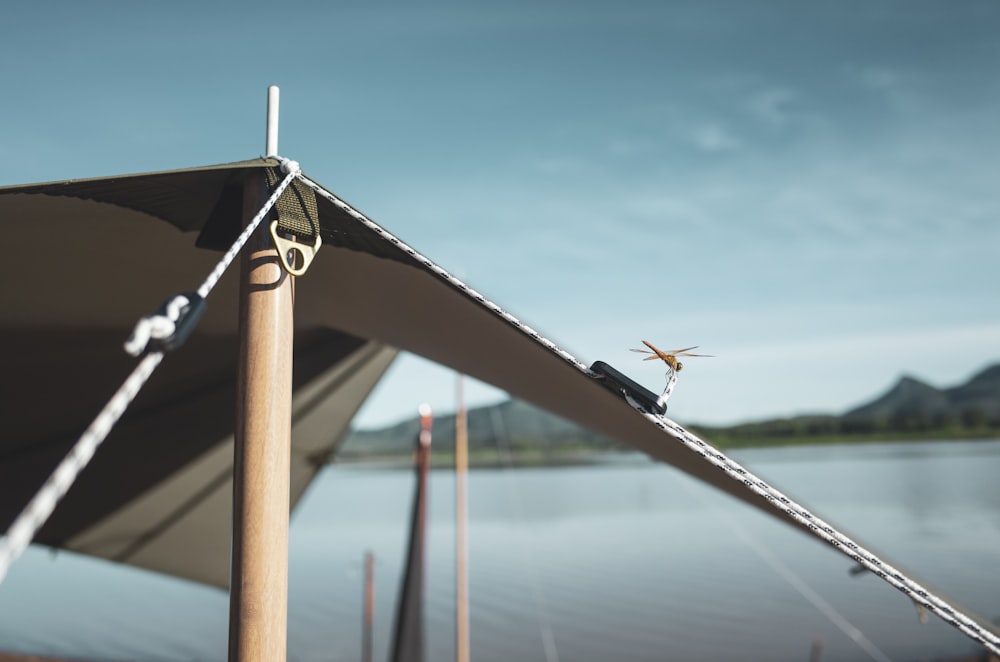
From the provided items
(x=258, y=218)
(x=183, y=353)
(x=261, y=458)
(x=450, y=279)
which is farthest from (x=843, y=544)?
(x=183, y=353)

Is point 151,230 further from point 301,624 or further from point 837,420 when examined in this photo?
point 837,420

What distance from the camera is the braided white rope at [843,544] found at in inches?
53.6

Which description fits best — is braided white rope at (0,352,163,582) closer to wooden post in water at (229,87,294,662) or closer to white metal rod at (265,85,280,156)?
wooden post in water at (229,87,294,662)

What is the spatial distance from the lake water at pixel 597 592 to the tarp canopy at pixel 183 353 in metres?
4.89

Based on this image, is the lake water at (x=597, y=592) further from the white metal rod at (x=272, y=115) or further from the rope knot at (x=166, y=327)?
the rope knot at (x=166, y=327)

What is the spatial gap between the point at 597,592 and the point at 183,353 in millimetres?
14378

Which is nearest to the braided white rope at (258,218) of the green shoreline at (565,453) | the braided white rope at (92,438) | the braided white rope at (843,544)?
the braided white rope at (92,438)

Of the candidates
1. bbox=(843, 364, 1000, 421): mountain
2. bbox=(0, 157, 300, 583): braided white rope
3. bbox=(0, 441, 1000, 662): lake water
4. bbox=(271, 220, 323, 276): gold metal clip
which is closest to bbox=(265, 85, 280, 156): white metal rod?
bbox=(271, 220, 323, 276): gold metal clip

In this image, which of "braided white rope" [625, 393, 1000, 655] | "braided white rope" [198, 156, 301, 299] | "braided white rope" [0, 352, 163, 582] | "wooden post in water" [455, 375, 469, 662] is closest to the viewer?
"braided white rope" [0, 352, 163, 582]

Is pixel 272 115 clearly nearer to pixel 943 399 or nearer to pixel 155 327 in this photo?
pixel 155 327

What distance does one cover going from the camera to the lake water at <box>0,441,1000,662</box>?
12.0 meters

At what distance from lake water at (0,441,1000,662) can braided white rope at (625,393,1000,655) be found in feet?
19.5

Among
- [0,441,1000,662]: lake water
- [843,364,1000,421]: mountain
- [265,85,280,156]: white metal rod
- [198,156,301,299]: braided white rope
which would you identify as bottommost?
[0,441,1000,662]: lake water

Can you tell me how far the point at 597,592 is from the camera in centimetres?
1557
